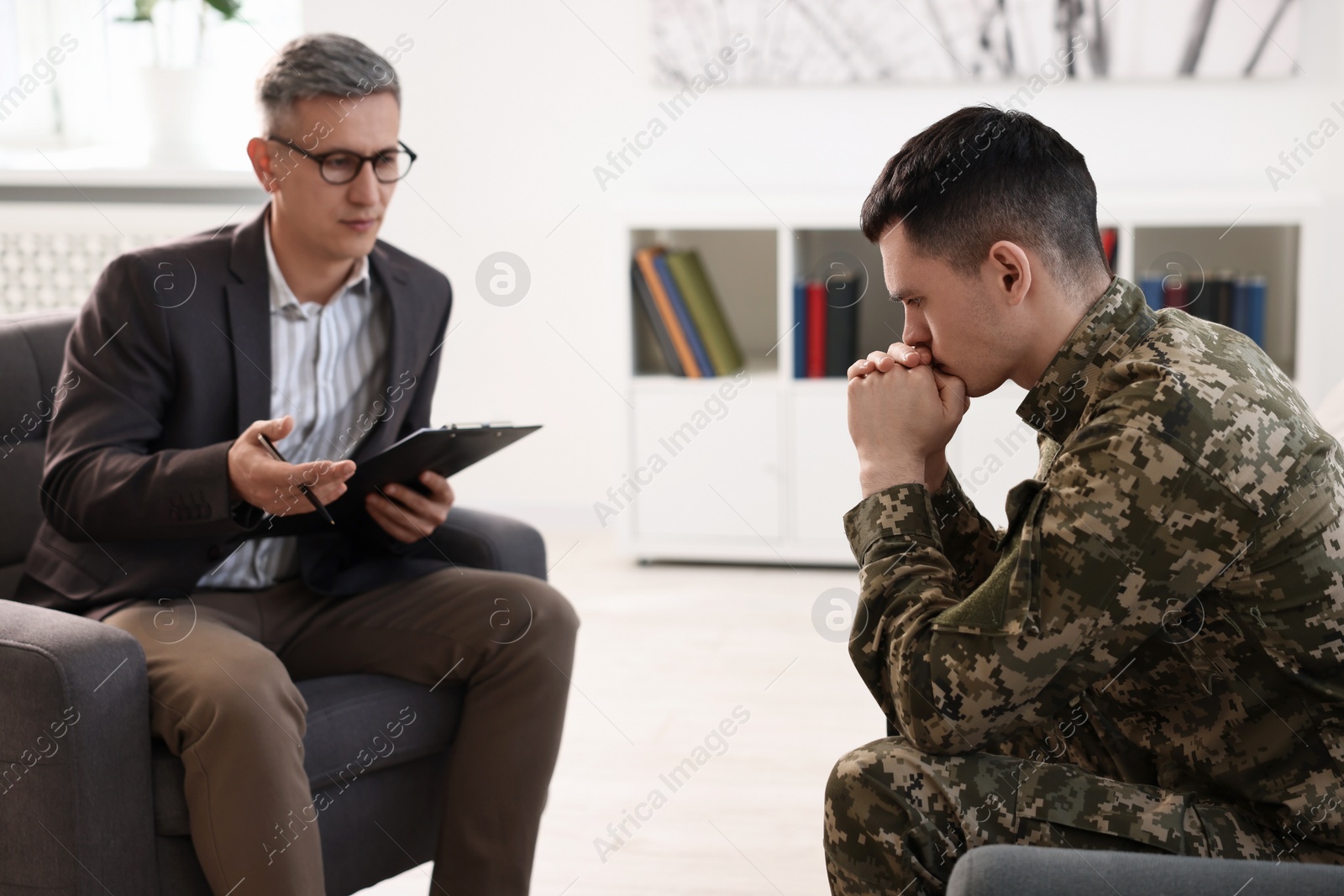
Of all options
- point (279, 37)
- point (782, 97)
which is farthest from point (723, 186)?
point (279, 37)

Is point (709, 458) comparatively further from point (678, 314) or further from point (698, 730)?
point (698, 730)

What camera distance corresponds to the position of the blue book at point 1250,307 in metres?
3.26

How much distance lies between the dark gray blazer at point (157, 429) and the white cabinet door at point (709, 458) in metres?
1.79

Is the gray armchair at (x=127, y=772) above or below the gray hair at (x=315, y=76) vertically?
below

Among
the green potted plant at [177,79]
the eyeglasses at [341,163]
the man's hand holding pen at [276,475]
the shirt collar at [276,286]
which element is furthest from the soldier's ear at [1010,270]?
the green potted plant at [177,79]

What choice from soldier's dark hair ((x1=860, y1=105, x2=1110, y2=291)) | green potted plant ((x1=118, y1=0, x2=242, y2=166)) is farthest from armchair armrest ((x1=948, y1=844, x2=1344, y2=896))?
green potted plant ((x1=118, y1=0, x2=242, y2=166))

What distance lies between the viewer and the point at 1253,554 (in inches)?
39.2

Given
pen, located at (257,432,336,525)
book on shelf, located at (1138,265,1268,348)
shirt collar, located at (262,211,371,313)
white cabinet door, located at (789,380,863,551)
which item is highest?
shirt collar, located at (262,211,371,313)

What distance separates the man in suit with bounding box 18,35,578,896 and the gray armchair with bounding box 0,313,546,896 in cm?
5

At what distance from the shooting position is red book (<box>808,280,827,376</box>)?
345 cm

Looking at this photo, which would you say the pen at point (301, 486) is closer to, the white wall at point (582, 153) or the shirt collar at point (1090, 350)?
the shirt collar at point (1090, 350)

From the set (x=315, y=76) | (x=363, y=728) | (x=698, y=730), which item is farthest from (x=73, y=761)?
(x=698, y=730)

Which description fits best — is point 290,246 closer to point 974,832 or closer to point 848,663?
point 974,832

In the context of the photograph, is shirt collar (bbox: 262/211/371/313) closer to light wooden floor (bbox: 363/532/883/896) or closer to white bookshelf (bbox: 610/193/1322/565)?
light wooden floor (bbox: 363/532/883/896)
